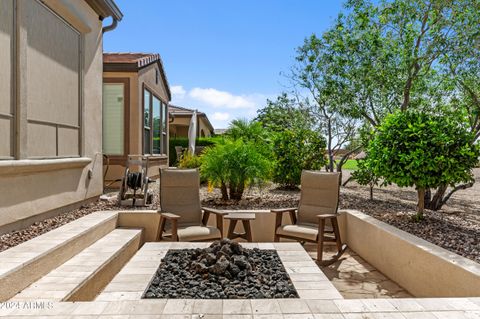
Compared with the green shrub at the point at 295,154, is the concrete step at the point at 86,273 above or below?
below

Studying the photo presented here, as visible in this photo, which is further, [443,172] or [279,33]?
[279,33]

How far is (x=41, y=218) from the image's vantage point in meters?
5.03

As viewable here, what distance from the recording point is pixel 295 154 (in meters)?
9.52

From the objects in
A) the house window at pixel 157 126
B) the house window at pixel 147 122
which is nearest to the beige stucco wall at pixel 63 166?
the house window at pixel 147 122

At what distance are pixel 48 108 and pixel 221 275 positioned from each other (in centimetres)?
394

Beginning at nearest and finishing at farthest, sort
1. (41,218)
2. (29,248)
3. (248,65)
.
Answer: (29,248) → (41,218) → (248,65)

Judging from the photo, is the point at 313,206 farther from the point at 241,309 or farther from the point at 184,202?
the point at 241,309

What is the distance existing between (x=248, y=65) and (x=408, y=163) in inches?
578

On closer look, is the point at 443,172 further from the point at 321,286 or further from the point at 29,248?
the point at 29,248

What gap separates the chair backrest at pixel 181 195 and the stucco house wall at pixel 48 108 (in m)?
1.63

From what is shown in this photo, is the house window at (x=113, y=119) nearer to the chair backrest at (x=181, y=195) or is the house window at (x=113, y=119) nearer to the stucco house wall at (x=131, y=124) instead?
the stucco house wall at (x=131, y=124)

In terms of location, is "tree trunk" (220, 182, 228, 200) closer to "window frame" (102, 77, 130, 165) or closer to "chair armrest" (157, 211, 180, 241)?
"chair armrest" (157, 211, 180, 241)

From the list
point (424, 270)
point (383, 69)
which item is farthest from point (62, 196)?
point (383, 69)

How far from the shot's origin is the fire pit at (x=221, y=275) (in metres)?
2.76
